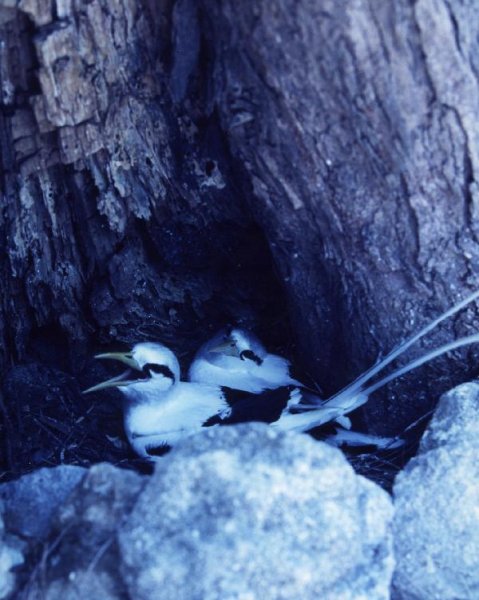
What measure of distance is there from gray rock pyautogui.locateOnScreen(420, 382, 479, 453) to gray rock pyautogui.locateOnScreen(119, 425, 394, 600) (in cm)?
48

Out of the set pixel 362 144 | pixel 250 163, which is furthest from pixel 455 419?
pixel 250 163

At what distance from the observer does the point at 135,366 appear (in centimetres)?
299

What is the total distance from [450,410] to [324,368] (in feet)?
2.12

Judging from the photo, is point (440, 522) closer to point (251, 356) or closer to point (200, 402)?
point (200, 402)

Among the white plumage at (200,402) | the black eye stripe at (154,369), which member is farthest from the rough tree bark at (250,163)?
the black eye stripe at (154,369)

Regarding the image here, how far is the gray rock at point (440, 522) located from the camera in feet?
6.69

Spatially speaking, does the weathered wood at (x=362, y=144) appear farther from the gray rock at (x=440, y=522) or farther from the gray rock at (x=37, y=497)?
the gray rock at (x=37, y=497)

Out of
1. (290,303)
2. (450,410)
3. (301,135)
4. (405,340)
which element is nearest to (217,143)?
(301,135)

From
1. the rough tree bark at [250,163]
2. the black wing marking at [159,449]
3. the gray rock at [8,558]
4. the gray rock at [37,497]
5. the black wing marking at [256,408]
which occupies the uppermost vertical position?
the rough tree bark at [250,163]

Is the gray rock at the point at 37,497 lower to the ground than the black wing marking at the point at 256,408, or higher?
higher

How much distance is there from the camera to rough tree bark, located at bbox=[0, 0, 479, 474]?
209cm

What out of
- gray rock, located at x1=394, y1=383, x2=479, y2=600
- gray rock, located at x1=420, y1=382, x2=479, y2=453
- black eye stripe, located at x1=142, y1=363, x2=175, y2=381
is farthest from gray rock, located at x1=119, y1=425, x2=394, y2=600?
black eye stripe, located at x1=142, y1=363, x2=175, y2=381

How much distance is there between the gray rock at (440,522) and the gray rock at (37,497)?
82 cm

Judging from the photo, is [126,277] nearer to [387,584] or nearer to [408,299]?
[408,299]
